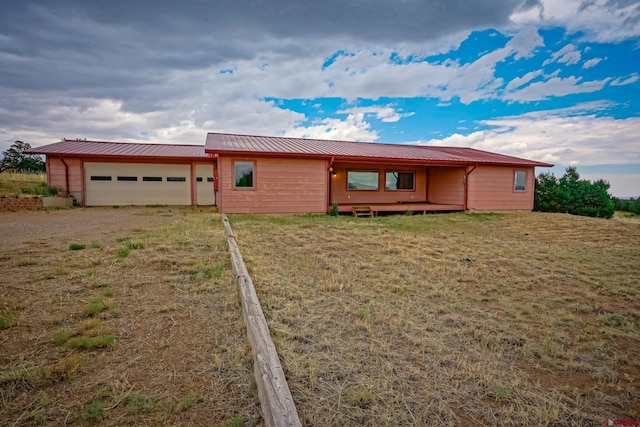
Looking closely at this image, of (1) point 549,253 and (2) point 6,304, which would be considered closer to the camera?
(2) point 6,304

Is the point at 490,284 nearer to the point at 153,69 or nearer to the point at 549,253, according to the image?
the point at 549,253

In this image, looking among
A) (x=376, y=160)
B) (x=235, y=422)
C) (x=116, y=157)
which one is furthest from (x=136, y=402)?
(x=116, y=157)

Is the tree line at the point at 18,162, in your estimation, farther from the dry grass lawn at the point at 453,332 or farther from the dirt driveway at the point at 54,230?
the dry grass lawn at the point at 453,332

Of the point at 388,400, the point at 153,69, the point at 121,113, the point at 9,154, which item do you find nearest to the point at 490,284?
the point at 388,400

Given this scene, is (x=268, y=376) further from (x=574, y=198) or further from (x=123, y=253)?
(x=574, y=198)

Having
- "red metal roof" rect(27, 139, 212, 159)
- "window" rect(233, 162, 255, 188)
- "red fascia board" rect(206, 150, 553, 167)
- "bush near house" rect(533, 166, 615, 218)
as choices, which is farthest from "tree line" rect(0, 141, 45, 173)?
"bush near house" rect(533, 166, 615, 218)

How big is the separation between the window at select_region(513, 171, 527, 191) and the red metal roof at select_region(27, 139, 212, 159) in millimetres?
14851

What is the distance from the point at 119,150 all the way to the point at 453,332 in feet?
55.8

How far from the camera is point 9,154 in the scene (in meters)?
25.2

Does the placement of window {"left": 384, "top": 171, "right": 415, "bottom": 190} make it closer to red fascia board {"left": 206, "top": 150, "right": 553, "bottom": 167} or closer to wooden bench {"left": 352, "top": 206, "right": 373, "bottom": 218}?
red fascia board {"left": 206, "top": 150, "right": 553, "bottom": 167}

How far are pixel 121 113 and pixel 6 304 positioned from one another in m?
20.6

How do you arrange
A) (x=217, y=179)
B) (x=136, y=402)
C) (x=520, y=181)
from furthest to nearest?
(x=520, y=181) < (x=217, y=179) < (x=136, y=402)

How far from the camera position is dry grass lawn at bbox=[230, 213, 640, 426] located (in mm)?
1892

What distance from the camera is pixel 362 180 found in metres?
14.8
